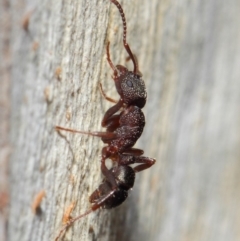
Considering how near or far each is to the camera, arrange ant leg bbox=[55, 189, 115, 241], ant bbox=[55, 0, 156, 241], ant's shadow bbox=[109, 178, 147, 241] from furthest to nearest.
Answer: ant's shadow bbox=[109, 178, 147, 241] < ant bbox=[55, 0, 156, 241] < ant leg bbox=[55, 189, 115, 241]

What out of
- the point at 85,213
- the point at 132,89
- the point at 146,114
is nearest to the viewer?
the point at 85,213

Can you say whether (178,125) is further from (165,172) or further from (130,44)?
(130,44)

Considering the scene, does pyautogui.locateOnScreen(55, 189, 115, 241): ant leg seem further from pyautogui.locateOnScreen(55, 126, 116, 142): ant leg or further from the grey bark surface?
pyautogui.locateOnScreen(55, 126, 116, 142): ant leg

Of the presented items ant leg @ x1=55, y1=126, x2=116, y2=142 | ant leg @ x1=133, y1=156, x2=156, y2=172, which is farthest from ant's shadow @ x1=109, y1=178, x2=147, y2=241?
ant leg @ x1=55, y1=126, x2=116, y2=142

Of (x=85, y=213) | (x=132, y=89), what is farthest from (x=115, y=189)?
(x=132, y=89)

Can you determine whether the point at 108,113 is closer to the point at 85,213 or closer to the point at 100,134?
the point at 100,134

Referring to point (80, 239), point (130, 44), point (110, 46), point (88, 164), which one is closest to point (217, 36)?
point (130, 44)
